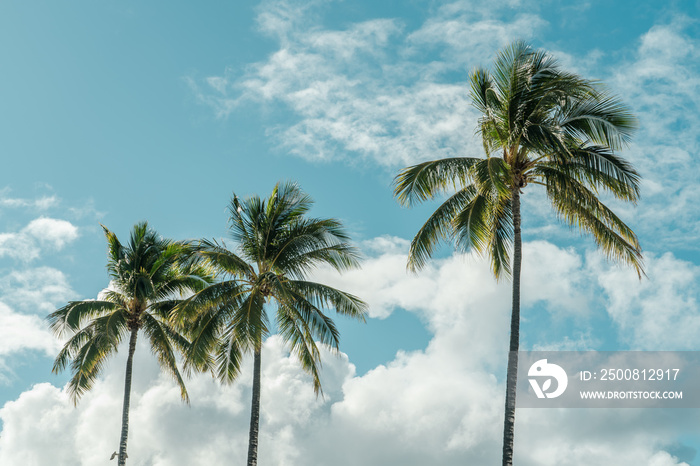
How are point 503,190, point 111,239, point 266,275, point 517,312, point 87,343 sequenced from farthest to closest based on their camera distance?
point 111,239 → point 87,343 → point 266,275 → point 517,312 → point 503,190

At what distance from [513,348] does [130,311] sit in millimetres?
16645

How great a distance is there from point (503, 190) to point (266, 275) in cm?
903

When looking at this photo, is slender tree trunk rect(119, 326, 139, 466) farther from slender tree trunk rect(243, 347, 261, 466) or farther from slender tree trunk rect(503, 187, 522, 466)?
slender tree trunk rect(503, 187, 522, 466)

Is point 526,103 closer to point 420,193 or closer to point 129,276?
point 420,193

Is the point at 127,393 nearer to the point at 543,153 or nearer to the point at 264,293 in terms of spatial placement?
the point at 264,293

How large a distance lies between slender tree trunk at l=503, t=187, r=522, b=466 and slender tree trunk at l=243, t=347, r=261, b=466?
8294mm

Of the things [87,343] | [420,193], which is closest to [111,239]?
[87,343]

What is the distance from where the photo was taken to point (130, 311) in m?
31.0

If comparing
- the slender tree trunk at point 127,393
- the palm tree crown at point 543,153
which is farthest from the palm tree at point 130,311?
the palm tree crown at point 543,153

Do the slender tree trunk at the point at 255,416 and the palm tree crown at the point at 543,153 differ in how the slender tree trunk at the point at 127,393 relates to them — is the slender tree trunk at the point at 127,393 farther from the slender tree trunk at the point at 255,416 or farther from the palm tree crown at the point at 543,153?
the palm tree crown at the point at 543,153

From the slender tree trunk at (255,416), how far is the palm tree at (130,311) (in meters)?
5.99

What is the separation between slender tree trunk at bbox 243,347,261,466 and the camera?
24981 mm

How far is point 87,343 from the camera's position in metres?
30.3

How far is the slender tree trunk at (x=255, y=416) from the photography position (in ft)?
82.0
